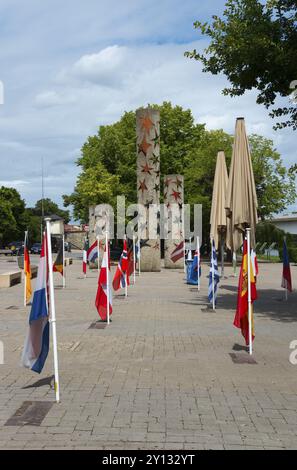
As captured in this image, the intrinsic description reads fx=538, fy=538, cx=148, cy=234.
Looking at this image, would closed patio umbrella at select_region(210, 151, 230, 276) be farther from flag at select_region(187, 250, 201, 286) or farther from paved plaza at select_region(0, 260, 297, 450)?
paved plaza at select_region(0, 260, 297, 450)

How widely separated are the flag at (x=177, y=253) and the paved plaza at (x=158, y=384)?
1493 cm

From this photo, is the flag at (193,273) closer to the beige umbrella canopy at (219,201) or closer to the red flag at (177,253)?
the beige umbrella canopy at (219,201)

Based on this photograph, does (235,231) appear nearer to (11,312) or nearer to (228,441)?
(11,312)

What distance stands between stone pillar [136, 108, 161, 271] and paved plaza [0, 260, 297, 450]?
15101mm

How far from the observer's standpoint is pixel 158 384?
21.4ft

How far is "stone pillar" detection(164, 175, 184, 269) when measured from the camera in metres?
30.1

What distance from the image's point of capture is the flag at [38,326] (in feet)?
20.1

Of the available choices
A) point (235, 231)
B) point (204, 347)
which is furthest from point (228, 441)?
point (235, 231)

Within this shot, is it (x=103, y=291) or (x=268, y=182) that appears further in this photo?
(x=268, y=182)

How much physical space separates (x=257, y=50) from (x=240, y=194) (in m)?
4.34

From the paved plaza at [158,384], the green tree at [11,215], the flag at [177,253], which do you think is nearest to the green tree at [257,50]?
the paved plaza at [158,384]

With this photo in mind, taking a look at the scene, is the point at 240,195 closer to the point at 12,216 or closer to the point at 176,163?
the point at 176,163

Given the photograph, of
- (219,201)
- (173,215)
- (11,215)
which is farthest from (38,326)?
(11,215)
